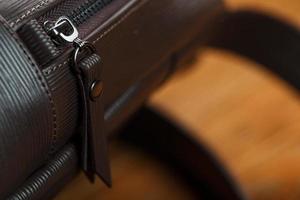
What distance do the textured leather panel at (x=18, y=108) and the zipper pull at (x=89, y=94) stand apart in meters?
0.04

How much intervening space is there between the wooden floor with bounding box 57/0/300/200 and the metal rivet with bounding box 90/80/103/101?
46 cm

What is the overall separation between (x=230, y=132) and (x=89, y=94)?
637 millimetres

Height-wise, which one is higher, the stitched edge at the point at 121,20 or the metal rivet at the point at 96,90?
the stitched edge at the point at 121,20

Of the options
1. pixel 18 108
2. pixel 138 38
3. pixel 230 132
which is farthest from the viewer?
pixel 230 132

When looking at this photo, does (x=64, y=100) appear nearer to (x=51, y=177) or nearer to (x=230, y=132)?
(x=51, y=177)

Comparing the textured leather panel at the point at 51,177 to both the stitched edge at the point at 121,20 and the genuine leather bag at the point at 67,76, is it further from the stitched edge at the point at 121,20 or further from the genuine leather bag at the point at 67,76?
the stitched edge at the point at 121,20

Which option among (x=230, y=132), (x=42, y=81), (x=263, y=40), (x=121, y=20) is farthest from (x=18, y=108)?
(x=230, y=132)

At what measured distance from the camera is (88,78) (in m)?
0.49

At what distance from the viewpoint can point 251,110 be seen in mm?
1145

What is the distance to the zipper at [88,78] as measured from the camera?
0.47 meters

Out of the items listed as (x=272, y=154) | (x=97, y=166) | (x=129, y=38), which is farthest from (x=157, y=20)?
(x=272, y=154)

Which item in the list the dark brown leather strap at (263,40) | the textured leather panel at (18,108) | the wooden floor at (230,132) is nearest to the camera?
the textured leather panel at (18,108)

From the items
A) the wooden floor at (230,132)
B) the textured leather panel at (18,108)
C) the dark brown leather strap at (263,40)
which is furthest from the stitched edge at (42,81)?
the wooden floor at (230,132)

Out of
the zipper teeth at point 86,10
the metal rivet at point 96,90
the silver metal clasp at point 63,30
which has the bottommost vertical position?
the metal rivet at point 96,90
